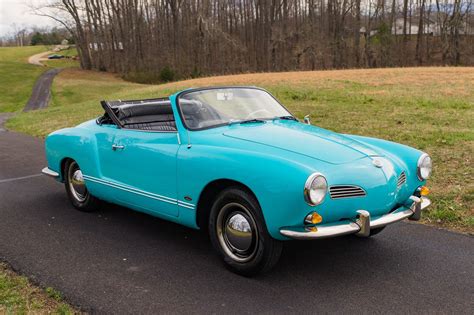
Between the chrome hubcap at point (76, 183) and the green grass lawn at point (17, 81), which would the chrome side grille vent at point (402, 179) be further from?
the green grass lawn at point (17, 81)

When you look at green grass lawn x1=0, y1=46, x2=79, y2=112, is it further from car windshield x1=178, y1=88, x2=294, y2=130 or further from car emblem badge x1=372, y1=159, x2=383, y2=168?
car emblem badge x1=372, y1=159, x2=383, y2=168

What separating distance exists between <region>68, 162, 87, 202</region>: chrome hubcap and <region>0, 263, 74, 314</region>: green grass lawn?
1991mm

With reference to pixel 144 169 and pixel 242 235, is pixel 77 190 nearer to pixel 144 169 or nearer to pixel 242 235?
pixel 144 169

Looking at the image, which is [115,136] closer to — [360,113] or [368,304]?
[368,304]

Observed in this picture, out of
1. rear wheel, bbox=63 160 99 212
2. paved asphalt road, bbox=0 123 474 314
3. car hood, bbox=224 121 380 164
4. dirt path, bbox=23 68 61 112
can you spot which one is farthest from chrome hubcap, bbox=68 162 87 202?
dirt path, bbox=23 68 61 112

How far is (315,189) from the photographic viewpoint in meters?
3.26

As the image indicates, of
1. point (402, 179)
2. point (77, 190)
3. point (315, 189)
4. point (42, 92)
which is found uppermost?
point (315, 189)

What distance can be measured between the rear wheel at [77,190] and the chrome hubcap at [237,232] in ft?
7.81

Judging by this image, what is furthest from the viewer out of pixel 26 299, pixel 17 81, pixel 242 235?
pixel 17 81

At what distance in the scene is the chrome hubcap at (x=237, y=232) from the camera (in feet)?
11.9

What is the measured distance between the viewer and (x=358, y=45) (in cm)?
6200

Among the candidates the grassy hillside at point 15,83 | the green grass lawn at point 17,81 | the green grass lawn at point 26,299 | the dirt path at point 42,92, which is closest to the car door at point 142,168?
the green grass lawn at point 26,299

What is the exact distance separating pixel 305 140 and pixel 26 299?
2573mm

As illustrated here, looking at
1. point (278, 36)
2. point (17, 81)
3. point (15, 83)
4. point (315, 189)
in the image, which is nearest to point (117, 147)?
point (315, 189)
